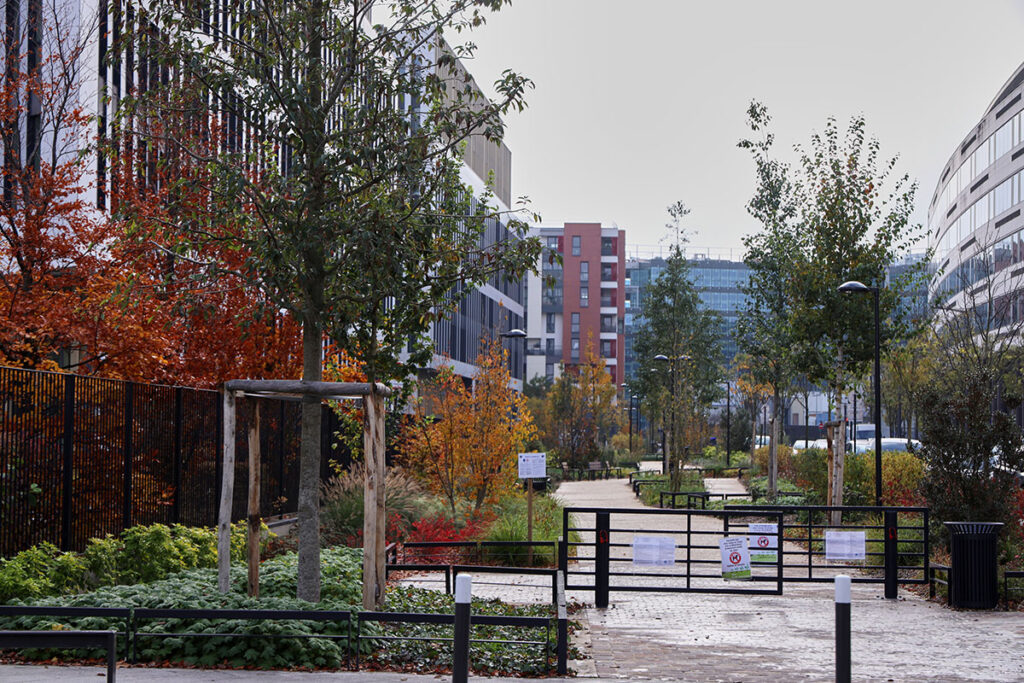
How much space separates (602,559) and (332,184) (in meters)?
6.19

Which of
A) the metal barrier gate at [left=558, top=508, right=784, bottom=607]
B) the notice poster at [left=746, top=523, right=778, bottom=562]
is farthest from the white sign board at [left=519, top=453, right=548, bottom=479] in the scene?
the notice poster at [left=746, top=523, right=778, bottom=562]

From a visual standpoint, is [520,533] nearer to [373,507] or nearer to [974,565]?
[974,565]

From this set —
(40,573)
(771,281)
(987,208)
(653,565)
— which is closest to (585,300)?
(987,208)

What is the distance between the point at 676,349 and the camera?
46312 millimetres

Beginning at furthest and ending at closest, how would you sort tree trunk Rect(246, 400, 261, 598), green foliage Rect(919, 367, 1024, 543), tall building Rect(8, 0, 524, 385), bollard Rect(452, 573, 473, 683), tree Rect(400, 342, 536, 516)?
tree Rect(400, 342, 536, 516) → green foliage Rect(919, 367, 1024, 543) → tall building Rect(8, 0, 524, 385) → tree trunk Rect(246, 400, 261, 598) → bollard Rect(452, 573, 473, 683)

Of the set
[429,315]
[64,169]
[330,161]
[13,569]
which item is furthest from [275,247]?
[64,169]

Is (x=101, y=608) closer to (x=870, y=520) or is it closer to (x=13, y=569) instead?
(x=13, y=569)

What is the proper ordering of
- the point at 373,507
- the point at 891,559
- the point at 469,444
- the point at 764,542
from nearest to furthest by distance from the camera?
the point at 373,507, the point at 891,559, the point at 764,542, the point at 469,444

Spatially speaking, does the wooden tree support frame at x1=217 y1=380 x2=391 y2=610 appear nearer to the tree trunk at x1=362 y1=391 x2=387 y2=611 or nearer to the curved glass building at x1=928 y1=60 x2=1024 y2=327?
the tree trunk at x1=362 y1=391 x2=387 y2=611

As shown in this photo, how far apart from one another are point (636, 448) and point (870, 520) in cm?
5478

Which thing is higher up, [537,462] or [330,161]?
[330,161]

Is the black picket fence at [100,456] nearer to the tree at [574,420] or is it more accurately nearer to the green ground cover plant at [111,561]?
the green ground cover plant at [111,561]

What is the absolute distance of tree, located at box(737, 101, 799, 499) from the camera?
102 ft

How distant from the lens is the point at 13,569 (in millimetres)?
11203
